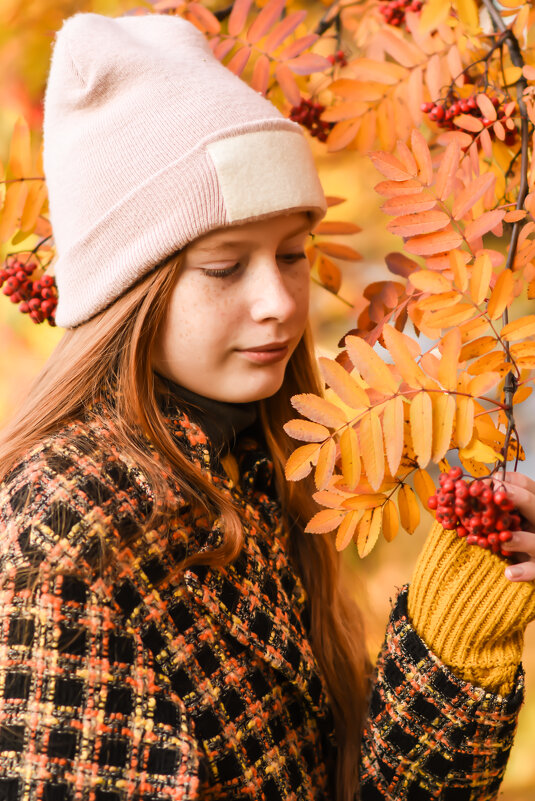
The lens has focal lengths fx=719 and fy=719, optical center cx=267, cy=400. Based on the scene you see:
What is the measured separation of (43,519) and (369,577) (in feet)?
3.93

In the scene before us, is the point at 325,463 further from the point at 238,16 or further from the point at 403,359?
the point at 238,16

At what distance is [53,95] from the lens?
1.16 metres

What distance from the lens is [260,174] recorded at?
40.8 inches

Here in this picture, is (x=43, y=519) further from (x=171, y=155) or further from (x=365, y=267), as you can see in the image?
(x=365, y=267)

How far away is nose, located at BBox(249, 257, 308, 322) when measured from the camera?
1037mm

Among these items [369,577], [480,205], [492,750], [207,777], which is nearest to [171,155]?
[480,205]

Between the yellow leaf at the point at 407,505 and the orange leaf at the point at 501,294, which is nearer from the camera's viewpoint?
the orange leaf at the point at 501,294

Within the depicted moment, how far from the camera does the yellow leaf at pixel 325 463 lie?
0.92 m

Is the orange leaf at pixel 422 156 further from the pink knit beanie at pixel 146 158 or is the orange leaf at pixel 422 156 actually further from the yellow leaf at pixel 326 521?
the yellow leaf at pixel 326 521

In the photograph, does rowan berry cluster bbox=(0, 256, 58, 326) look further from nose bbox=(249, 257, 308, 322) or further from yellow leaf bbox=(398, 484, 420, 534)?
yellow leaf bbox=(398, 484, 420, 534)

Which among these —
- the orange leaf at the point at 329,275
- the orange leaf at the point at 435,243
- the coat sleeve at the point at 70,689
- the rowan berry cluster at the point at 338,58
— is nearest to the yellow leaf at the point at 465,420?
the orange leaf at the point at 435,243

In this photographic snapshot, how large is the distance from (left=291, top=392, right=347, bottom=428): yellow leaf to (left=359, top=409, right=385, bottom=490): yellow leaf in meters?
0.03

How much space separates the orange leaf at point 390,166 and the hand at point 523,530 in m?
0.42

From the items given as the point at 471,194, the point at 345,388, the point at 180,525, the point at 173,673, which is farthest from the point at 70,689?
the point at 471,194
